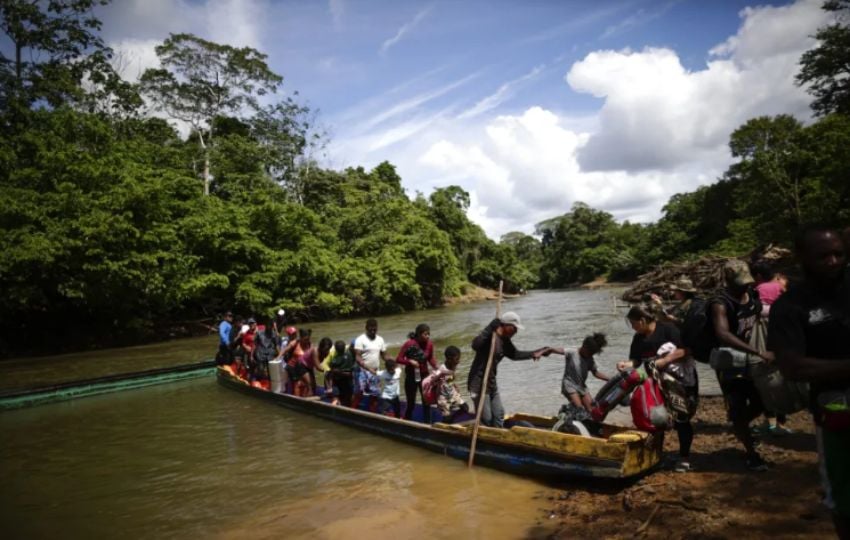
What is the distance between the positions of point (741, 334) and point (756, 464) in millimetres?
1209

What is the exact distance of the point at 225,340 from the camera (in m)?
13.5

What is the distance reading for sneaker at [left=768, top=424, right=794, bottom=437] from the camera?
548cm

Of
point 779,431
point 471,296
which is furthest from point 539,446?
point 471,296

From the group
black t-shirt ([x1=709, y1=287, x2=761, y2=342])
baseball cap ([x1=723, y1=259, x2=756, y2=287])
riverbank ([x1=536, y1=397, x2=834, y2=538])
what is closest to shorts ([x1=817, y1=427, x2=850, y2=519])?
riverbank ([x1=536, y1=397, x2=834, y2=538])

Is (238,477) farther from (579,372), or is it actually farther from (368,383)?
(579,372)

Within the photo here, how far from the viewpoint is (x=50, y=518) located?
6109 millimetres

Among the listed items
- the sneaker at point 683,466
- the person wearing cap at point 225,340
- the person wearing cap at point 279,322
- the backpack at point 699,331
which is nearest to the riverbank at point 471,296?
the person wearing cap at point 279,322

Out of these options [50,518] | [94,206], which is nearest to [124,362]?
[94,206]

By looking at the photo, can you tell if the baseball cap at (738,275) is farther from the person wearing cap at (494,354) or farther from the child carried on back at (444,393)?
the child carried on back at (444,393)

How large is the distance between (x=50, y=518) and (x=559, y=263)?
8059 centimetres

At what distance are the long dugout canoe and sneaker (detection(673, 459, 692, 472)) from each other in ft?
47.9

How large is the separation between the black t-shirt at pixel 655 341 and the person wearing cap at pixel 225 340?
34.8 ft

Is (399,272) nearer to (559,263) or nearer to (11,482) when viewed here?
(11,482)

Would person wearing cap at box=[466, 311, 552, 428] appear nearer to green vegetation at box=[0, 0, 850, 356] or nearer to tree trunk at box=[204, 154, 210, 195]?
green vegetation at box=[0, 0, 850, 356]
